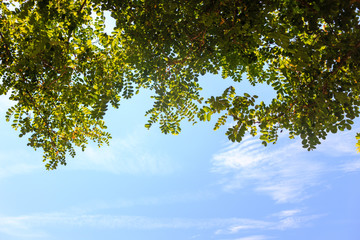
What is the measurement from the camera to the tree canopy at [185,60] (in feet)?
16.5

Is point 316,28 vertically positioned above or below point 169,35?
below

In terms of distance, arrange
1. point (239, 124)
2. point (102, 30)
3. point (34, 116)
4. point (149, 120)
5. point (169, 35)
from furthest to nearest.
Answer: point (34, 116) < point (149, 120) < point (102, 30) < point (169, 35) < point (239, 124)

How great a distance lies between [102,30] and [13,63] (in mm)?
3075

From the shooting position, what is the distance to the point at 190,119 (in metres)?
8.73

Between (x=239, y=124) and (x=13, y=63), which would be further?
(x=13, y=63)

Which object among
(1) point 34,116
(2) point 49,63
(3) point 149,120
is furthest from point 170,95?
(1) point 34,116

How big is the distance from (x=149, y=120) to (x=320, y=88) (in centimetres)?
453

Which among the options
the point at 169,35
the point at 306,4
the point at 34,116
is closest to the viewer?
the point at 306,4

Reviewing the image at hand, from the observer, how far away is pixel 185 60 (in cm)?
729

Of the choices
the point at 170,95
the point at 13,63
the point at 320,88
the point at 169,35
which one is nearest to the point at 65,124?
the point at 13,63

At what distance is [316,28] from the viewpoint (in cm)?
491

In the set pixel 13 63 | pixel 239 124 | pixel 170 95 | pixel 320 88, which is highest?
pixel 13 63

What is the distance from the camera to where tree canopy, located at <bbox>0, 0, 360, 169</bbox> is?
5031 millimetres

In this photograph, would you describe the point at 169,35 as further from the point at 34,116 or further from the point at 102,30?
the point at 34,116
